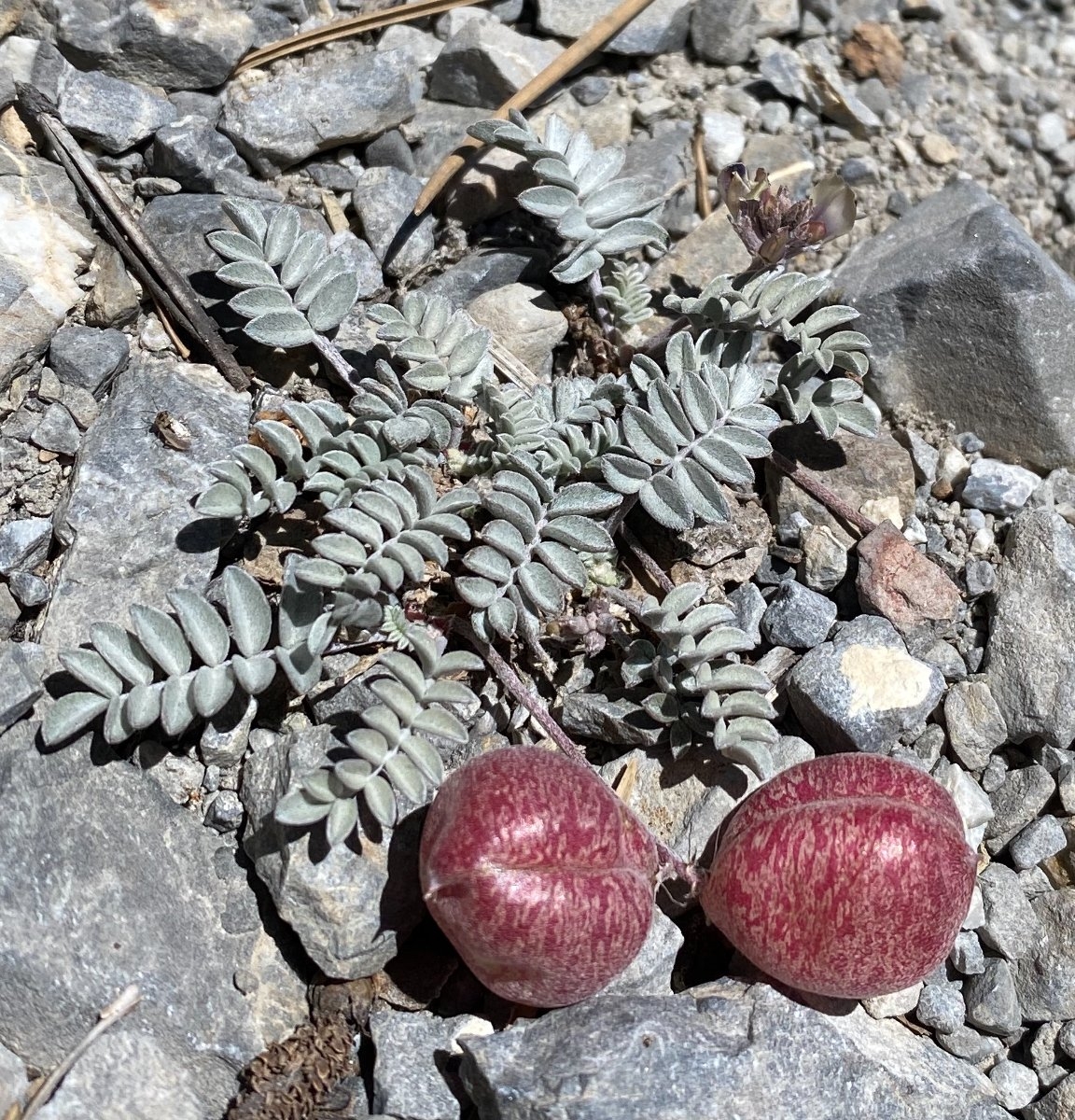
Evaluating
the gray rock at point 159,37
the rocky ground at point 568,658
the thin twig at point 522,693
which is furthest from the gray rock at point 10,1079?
the gray rock at point 159,37

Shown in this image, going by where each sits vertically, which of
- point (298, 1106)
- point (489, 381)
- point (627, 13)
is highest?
point (627, 13)

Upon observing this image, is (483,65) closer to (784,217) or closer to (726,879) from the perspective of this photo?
(784,217)

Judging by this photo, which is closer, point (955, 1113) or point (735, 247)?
point (955, 1113)

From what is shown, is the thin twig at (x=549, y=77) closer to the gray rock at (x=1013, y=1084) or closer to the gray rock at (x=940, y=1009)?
the gray rock at (x=940, y=1009)

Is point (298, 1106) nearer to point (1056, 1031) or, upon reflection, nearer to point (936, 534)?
point (1056, 1031)

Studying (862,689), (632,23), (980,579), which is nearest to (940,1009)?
(862,689)

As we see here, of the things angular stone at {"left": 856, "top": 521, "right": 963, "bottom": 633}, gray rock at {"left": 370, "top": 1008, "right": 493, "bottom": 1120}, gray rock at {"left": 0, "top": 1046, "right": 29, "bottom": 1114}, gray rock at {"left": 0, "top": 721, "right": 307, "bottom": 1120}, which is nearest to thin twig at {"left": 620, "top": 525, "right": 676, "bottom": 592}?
angular stone at {"left": 856, "top": 521, "right": 963, "bottom": 633}

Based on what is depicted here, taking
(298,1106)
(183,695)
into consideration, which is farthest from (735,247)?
(298,1106)
